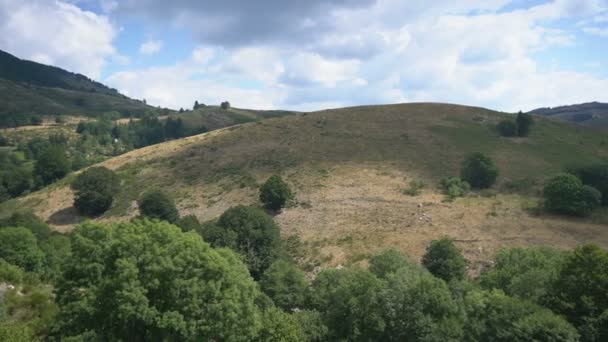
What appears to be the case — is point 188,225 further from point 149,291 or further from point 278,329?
point 149,291

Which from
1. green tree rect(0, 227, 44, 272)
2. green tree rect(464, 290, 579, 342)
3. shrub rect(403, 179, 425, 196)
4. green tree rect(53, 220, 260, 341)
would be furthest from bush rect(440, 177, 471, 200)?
green tree rect(0, 227, 44, 272)

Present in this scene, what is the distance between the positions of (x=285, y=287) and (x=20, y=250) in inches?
838

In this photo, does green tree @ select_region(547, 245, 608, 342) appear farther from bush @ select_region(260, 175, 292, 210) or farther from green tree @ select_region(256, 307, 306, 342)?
bush @ select_region(260, 175, 292, 210)

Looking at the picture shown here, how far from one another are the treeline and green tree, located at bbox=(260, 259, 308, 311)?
2231 mm

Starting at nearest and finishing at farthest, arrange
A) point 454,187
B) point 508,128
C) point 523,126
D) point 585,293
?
point 585,293 < point 454,187 < point 508,128 < point 523,126

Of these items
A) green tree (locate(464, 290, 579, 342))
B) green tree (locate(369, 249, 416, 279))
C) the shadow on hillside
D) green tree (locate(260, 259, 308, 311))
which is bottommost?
the shadow on hillside

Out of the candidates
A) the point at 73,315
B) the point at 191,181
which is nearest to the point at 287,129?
the point at 191,181

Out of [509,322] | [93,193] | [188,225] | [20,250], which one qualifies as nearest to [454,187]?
[188,225]

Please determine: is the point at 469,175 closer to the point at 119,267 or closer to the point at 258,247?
the point at 258,247

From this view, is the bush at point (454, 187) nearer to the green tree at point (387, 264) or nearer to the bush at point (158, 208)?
the green tree at point (387, 264)

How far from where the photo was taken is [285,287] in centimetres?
3253

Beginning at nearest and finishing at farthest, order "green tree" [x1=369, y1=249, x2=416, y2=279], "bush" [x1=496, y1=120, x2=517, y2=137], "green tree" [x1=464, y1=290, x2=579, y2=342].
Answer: "green tree" [x1=464, y1=290, x2=579, y2=342] → "green tree" [x1=369, y1=249, x2=416, y2=279] → "bush" [x1=496, y1=120, x2=517, y2=137]

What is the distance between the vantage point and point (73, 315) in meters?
17.8

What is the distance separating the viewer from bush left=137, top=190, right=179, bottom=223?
50781 mm
